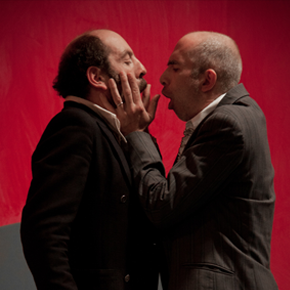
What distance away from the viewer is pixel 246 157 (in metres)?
1.14

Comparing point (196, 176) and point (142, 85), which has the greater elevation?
point (142, 85)

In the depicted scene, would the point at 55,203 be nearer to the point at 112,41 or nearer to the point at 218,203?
the point at 218,203

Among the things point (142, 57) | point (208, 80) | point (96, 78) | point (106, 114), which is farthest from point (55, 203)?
point (142, 57)

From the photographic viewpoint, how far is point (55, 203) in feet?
3.43

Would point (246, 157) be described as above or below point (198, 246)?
above

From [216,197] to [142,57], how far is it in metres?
1.27

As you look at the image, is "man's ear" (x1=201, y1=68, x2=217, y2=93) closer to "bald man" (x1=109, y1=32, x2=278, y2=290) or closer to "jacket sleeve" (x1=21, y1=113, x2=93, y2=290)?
"bald man" (x1=109, y1=32, x2=278, y2=290)

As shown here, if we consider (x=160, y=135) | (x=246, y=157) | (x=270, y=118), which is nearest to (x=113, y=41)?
(x=246, y=157)

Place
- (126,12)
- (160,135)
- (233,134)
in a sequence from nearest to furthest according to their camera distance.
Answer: (233,134) → (126,12) → (160,135)

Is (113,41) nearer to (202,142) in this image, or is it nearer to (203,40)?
(203,40)

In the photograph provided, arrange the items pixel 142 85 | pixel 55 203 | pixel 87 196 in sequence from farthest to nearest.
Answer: pixel 142 85 < pixel 87 196 < pixel 55 203

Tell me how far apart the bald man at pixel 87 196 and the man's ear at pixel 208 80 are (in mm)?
300

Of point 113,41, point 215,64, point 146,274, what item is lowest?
point 146,274

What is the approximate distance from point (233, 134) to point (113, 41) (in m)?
0.63
